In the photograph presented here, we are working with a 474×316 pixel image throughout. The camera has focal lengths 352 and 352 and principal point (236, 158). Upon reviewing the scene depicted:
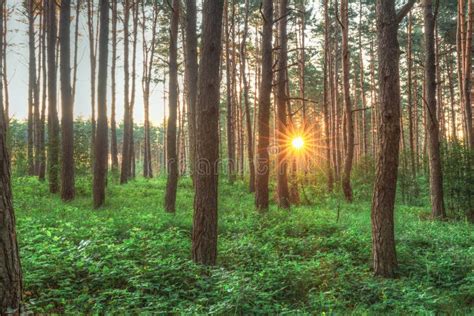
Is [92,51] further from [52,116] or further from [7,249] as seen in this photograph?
[7,249]

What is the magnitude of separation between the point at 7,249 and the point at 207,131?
11.2ft

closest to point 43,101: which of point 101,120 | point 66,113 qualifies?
point 66,113

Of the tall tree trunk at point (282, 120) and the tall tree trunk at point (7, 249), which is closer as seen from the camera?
the tall tree trunk at point (7, 249)

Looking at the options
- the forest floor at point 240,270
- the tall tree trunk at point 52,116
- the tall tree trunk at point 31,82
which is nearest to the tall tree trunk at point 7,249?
the forest floor at point 240,270

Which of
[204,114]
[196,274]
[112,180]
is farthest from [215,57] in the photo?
[112,180]

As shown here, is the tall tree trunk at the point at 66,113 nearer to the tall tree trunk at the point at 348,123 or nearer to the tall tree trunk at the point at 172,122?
the tall tree trunk at the point at 172,122

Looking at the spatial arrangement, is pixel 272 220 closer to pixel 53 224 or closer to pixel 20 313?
pixel 53 224

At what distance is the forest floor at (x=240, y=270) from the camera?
4435 mm

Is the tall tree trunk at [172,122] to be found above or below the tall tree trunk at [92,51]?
below

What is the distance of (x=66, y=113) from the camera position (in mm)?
13414

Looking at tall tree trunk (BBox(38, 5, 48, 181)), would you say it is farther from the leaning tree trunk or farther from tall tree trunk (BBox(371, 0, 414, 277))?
tall tree trunk (BBox(371, 0, 414, 277))

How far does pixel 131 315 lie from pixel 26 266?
2.23 metres

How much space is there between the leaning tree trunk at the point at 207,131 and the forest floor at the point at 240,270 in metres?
0.42

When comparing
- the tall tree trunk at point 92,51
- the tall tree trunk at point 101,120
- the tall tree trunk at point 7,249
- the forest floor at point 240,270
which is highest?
the tall tree trunk at point 92,51
